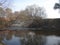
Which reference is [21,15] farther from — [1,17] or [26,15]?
[1,17]

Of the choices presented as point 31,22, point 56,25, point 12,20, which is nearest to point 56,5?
point 56,25

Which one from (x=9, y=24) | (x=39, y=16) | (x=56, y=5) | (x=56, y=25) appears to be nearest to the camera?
(x=56, y=5)

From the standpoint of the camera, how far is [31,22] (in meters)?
38.2

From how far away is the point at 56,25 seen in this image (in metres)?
33.4

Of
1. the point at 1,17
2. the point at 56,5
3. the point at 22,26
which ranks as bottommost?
the point at 22,26

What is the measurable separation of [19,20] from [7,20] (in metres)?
3.78

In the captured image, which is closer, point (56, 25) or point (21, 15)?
point (56, 25)

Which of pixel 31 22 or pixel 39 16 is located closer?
pixel 31 22

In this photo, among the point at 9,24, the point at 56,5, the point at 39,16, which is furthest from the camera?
the point at 39,16

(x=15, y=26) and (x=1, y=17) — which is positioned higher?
(x=1, y=17)

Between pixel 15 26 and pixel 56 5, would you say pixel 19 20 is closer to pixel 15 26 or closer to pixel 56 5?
pixel 15 26

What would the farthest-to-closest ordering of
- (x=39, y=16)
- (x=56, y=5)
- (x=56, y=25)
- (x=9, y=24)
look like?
1. (x=39, y=16)
2. (x=9, y=24)
3. (x=56, y=25)
4. (x=56, y=5)

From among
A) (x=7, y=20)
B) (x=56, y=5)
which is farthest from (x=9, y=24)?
(x=56, y=5)

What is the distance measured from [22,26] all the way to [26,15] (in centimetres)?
418
